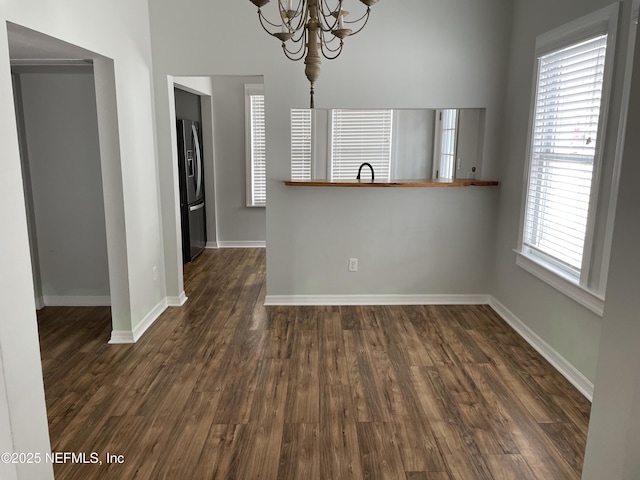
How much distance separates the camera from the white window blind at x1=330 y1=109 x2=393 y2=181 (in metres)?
6.03

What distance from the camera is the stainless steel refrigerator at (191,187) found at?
563cm

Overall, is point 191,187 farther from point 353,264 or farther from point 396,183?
point 396,183

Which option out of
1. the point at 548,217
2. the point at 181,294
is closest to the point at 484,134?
the point at 548,217

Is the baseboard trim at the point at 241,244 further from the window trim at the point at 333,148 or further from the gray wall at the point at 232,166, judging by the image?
the window trim at the point at 333,148

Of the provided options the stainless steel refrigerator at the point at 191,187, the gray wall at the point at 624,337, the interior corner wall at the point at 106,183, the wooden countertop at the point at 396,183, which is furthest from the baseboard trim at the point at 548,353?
the stainless steel refrigerator at the point at 191,187

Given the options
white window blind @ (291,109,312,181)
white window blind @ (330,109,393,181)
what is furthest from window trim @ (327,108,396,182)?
white window blind @ (291,109,312,181)

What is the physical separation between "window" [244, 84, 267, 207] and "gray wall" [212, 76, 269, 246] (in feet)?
0.24

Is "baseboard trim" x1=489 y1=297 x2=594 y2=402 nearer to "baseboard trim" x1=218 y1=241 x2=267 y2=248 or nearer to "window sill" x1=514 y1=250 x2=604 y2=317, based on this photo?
"window sill" x1=514 y1=250 x2=604 y2=317

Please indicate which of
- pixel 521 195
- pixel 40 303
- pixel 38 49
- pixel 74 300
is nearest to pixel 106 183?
pixel 38 49

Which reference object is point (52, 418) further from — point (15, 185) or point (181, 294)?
point (181, 294)

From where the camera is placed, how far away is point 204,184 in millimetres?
6582

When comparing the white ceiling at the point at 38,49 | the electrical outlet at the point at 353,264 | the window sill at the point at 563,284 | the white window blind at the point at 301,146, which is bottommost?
the electrical outlet at the point at 353,264

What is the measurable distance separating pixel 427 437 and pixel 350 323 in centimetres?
164

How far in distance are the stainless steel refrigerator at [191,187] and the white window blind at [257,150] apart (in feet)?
2.29
